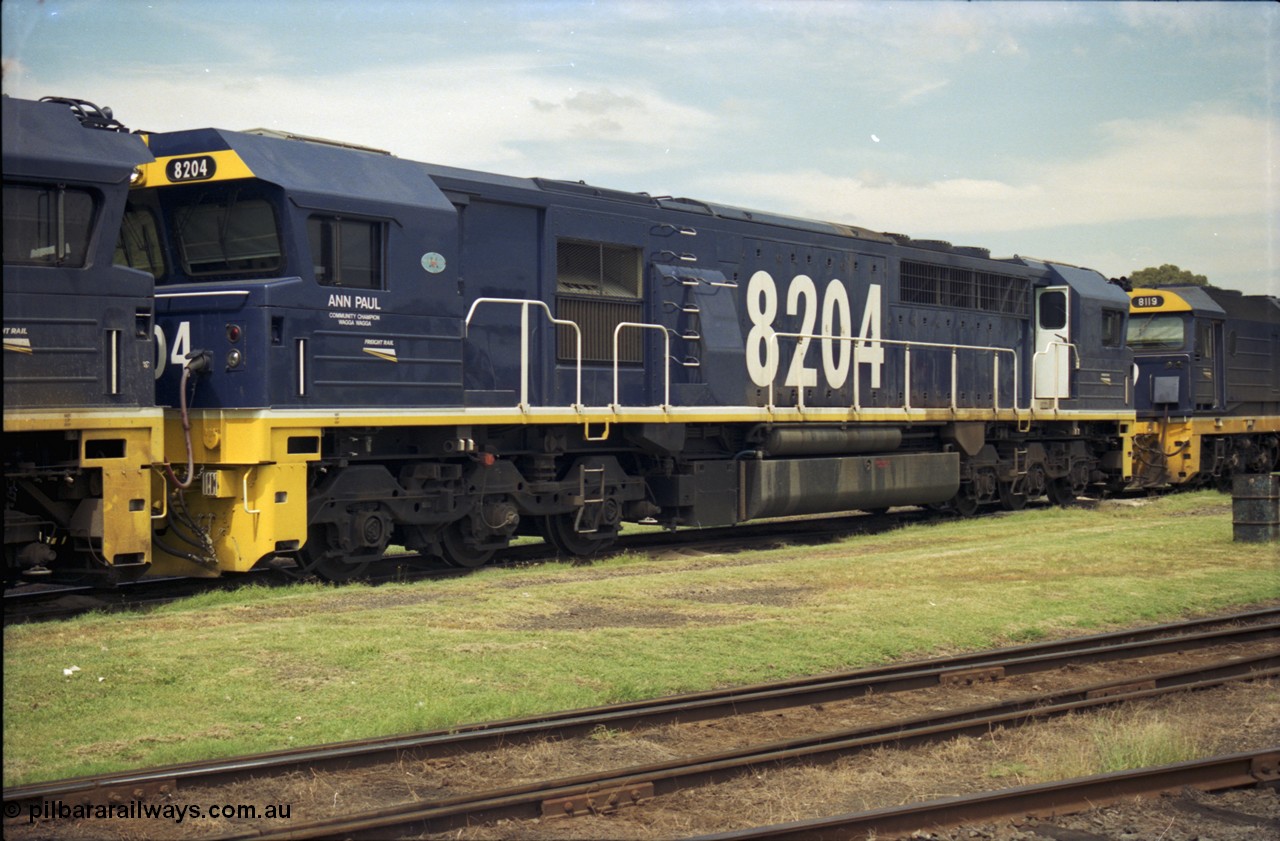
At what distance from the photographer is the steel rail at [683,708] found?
629cm

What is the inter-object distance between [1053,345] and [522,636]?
54.7 ft

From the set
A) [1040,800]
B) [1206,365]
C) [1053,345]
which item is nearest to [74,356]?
[1040,800]

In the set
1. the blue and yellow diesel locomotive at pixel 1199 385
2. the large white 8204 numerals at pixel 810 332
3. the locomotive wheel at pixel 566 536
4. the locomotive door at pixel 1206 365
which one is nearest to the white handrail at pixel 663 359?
the locomotive wheel at pixel 566 536

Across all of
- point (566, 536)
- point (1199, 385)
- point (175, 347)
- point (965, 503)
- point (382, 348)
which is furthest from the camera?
point (1199, 385)

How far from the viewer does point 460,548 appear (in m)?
14.2

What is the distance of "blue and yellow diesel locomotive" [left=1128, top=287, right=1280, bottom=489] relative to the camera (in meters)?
27.8

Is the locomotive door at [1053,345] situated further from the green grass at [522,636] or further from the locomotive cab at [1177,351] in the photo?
the green grass at [522,636]

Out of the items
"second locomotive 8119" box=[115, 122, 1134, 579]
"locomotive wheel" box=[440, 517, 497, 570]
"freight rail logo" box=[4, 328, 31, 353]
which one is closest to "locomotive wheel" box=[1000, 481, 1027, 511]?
"second locomotive 8119" box=[115, 122, 1134, 579]

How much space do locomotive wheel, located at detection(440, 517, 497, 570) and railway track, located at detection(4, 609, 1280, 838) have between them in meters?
5.99

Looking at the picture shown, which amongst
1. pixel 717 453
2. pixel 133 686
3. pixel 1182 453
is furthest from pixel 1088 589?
pixel 1182 453

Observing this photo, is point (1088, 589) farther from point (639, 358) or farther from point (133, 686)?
point (133, 686)

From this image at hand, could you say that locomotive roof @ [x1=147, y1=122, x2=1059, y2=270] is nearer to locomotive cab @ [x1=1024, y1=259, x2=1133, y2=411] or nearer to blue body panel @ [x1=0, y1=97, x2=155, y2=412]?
blue body panel @ [x1=0, y1=97, x2=155, y2=412]

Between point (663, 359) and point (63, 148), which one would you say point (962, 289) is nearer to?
point (663, 359)

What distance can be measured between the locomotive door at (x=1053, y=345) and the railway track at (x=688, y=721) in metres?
13.0
